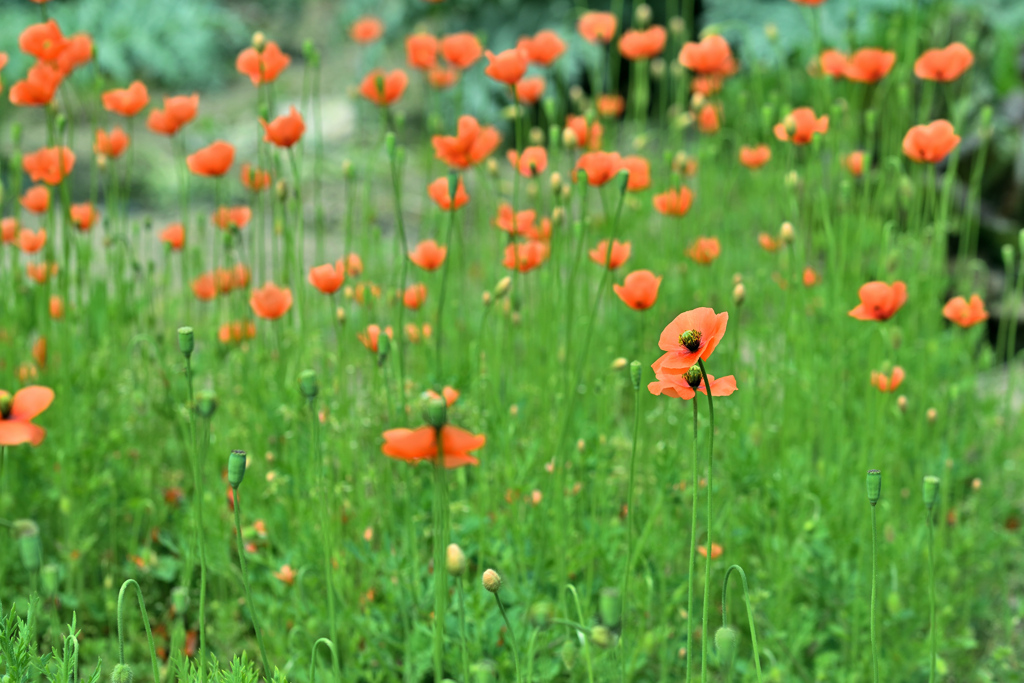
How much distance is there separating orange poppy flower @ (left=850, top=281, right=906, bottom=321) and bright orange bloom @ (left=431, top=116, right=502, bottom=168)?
0.85 m

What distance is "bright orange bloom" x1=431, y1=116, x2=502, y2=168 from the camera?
1887 millimetres

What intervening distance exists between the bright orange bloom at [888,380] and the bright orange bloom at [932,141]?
0.47 m

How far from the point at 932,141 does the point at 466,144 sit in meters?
1.01

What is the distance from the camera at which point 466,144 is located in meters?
1.90

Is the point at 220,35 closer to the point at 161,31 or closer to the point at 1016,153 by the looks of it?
the point at 161,31

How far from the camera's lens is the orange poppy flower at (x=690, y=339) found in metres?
1.02

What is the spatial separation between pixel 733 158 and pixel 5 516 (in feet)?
10.2

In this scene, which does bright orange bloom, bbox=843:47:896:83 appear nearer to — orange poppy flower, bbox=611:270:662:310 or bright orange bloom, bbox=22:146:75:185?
orange poppy flower, bbox=611:270:662:310

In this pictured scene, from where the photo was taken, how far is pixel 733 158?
3.89 m

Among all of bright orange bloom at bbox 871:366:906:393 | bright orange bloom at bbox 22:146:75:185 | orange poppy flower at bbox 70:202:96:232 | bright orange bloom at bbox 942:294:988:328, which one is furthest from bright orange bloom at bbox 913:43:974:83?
orange poppy flower at bbox 70:202:96:232

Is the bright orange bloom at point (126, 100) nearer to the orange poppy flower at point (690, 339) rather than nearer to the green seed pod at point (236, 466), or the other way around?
the green seed pod at point (236, 466)

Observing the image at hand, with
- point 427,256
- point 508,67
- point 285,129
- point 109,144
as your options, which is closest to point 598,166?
point 508,67

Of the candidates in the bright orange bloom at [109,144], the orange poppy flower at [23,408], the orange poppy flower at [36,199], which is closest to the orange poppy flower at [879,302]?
the orange poppy flower at [23,408]

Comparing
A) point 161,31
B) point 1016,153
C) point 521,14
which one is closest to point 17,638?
point 1016,153
